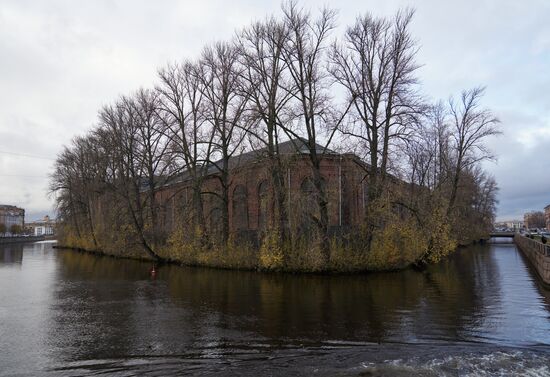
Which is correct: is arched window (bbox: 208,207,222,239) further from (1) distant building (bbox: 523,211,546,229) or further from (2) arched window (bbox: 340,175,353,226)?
(1) distant building (bbox: 523,211,546,229)

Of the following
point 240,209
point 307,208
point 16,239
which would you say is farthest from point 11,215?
point 307,208

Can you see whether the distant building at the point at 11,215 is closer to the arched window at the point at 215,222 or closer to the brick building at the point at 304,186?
the arched window at the point at 215,222

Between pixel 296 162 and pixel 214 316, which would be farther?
pixel 296 162

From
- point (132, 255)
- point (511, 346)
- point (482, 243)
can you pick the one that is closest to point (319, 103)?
point (511, 346)

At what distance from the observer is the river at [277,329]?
10.2 meters

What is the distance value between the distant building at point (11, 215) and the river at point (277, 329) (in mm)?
151049

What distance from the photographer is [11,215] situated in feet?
532

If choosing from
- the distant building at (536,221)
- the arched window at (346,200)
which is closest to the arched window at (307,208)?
the arched window at (346,200)

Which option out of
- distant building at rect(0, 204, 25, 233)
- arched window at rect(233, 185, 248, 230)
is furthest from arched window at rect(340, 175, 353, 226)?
distant building at rect(0, 204, 25, 233)

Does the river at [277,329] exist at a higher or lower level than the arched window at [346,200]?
lower

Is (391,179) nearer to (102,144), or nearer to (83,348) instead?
(83,348)

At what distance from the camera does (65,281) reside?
27781 millimetres

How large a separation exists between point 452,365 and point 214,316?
28.5 feet

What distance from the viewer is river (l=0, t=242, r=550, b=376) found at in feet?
33.4
